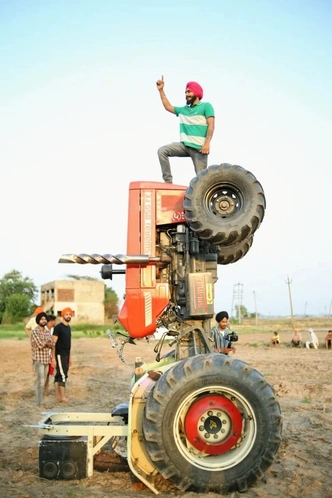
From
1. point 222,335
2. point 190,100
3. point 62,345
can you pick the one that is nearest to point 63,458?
point 222,335

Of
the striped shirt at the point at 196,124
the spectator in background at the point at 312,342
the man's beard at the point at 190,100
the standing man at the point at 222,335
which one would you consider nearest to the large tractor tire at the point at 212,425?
the standing man at the point at 222,335

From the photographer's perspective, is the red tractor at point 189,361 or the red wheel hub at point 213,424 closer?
the red tractor at point 189,361

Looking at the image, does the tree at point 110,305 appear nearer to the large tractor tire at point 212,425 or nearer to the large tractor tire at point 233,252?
the large tractor tire at point 233,252

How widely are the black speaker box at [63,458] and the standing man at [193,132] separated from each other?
3491 mm

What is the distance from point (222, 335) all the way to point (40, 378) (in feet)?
14.3

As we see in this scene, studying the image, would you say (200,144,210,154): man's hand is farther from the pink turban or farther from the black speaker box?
the black speaker box

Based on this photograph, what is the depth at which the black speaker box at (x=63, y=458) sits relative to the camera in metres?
5.57

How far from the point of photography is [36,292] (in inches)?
2938

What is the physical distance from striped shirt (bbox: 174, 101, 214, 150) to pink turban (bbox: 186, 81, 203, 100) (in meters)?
0.11

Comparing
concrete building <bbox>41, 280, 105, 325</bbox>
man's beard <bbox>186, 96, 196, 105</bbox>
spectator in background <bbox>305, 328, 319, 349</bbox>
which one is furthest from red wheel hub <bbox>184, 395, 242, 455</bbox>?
concrete building <bbox>41, 280, 105, 325</bbox>

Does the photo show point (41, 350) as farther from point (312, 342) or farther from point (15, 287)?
point (15, 287)

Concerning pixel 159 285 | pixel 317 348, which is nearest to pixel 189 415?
pixel 159 285

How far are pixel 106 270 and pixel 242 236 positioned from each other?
1727 mm

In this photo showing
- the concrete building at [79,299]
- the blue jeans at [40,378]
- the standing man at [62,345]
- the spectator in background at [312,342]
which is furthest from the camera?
the concrete building at [79,299]
